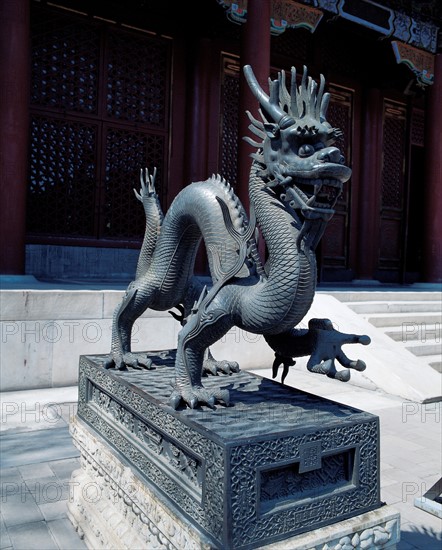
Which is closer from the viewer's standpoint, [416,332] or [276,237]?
[276,237]

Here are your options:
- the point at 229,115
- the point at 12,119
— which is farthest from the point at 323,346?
the point at 229,115

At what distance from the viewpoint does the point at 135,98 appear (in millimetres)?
8312

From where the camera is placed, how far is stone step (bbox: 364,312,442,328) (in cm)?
651

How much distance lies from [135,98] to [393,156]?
6.59 metres

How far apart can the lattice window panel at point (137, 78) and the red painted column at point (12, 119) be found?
2307 mm

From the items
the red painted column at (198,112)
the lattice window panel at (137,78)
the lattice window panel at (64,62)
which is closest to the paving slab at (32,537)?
the lattice window panel at (64,62)

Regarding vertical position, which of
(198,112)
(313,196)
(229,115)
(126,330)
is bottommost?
(126,330)

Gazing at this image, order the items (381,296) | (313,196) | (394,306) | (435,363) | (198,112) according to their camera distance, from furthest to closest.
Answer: (198,112)
(381,296)
(394,306)
(435,363)
(313,196)

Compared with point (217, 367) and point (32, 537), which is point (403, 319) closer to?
point (217, 367)

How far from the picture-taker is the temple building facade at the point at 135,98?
7074 millimetres

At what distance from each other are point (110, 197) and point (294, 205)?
6947mm

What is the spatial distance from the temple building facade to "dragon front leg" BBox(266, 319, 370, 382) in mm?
4980

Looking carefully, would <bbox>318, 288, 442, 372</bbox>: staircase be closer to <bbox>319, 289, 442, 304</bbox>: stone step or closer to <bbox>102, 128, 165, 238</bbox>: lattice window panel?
<bbox>319, 289, 442, 304</bbox>: stone step

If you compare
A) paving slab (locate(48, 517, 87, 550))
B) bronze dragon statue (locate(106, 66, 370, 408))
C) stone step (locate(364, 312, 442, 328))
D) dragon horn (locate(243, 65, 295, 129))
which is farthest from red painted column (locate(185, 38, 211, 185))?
dragon horn (locate(243, 65, 295, 129))
